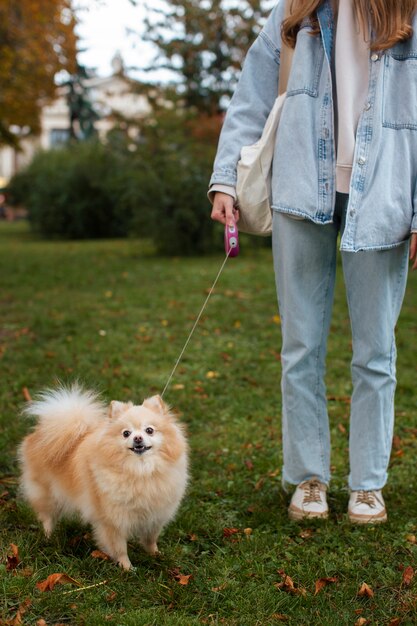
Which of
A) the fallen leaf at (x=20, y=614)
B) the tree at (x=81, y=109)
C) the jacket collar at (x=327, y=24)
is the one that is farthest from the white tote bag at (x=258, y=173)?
the tree at (x=81, y=109)

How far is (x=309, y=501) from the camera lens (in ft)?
10.1

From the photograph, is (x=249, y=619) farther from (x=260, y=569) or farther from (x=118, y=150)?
(x=118, y=150)

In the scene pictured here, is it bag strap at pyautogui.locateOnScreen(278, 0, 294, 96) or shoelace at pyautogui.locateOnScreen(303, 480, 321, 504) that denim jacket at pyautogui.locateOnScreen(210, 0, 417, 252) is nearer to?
bag strap at pyautogui.locateOnScreen(278, 0, 294, 96)

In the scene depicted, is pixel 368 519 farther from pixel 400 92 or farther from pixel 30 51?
pixel 30 51

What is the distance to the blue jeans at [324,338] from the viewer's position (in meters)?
2.81

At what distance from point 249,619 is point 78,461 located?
2.77 ft

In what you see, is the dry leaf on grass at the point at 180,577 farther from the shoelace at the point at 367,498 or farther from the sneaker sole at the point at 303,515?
the shoelace at the point at 367,498

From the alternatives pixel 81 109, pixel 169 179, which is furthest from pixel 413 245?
pixel 81 109

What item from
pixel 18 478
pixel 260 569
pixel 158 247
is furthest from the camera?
pixel 158 247

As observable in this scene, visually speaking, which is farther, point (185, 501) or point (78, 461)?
point (185, 501)

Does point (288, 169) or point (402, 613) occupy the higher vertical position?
point (288, 169)

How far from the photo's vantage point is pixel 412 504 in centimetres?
322

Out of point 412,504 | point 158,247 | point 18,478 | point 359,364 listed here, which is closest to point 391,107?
point 359,364

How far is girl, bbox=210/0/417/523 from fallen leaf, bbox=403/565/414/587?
426 millimetres
